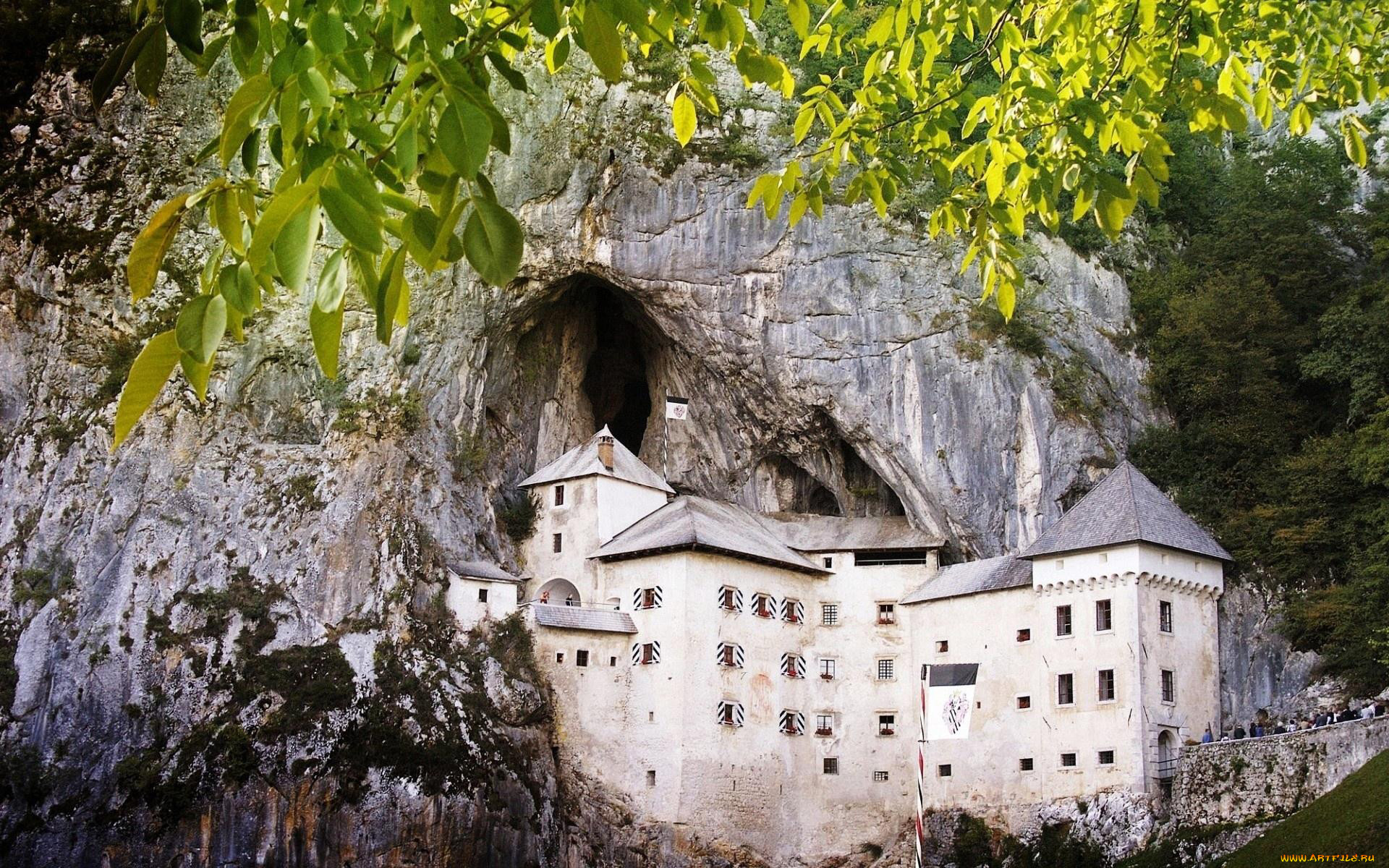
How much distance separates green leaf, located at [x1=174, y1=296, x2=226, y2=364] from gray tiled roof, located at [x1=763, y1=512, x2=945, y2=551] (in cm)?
4120

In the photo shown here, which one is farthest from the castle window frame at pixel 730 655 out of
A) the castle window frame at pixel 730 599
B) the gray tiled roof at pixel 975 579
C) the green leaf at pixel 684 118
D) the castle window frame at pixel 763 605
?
the green leaf at pixel 684 118

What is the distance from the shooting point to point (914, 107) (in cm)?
1096

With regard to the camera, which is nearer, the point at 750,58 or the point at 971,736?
the point at 750,58

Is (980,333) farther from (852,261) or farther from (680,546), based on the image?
(680,546)

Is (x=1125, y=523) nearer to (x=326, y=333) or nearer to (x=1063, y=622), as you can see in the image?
(x=1063, y=622)

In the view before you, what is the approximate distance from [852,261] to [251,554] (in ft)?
69.3

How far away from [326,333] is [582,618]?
129 ft

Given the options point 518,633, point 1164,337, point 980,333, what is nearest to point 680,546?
point 518,633

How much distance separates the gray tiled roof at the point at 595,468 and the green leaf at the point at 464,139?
135 ft

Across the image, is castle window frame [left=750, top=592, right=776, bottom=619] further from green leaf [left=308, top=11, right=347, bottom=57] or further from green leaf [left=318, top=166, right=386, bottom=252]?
green leaf [left=318, top=166, right=386, bottom=252]

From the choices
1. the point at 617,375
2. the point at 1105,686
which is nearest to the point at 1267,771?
the point at 1105,686

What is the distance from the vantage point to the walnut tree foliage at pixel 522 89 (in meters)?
4.77

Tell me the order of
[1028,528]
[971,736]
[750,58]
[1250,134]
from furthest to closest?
[1250,134] < [1028,528] < [971,736] < [750,58]

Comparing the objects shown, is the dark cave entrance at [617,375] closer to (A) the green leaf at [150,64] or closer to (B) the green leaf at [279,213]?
(A) the green leaf at [150,64]
